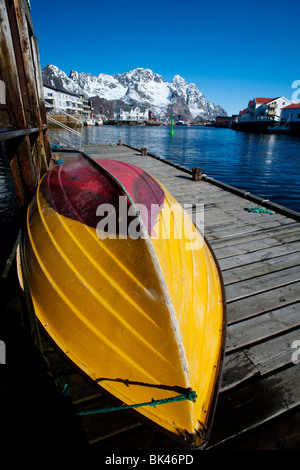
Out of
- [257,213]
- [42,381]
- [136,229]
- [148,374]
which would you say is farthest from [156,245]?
[257,213]

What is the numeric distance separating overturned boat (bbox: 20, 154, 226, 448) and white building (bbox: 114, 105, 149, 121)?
447ft

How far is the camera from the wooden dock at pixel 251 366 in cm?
200

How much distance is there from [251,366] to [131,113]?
143m

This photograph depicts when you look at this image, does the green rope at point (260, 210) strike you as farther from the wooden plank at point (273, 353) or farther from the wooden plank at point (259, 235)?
the wooden plank at point (273, 353)

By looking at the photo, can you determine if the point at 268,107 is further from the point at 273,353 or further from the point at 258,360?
the point at 258,360

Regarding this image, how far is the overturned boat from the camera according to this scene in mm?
1904

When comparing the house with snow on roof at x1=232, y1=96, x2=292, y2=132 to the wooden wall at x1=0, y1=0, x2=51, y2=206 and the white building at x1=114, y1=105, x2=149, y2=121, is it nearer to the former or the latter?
the white building at x1=114, y1=105, x2=149, y2=121

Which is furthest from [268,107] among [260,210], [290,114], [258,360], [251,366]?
[251,366]

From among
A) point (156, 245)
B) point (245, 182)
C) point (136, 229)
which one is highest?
point (136, 229)

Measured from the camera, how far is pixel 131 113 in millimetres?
127438

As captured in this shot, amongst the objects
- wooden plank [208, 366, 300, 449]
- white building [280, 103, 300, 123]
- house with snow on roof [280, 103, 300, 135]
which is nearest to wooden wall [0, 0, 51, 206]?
wooden plank [208, 366, 300, 449]

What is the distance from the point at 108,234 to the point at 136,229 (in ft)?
1.05

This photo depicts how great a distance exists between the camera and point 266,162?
22.9 metres

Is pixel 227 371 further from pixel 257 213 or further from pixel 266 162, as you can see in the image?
pixel 266 162
